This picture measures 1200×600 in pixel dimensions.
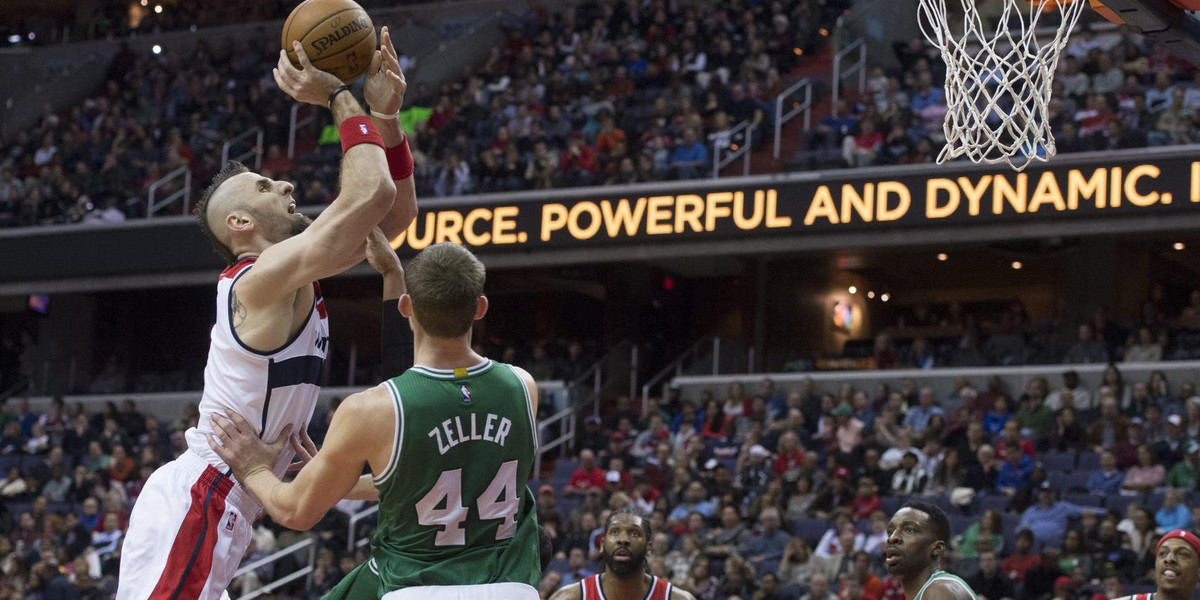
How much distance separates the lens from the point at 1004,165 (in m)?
16.1

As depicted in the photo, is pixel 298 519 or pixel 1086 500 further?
pixel 1086 500

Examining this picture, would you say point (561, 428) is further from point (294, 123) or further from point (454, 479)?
point (454, 479)

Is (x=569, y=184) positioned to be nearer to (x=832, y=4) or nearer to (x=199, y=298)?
(x=832, y=4)

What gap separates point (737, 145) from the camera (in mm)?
18703

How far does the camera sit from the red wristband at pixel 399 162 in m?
4.84

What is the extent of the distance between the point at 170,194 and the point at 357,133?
17.9m

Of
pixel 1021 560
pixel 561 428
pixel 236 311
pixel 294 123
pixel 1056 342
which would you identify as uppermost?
pixel 294 123

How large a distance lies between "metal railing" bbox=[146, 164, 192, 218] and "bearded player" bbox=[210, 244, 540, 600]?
17.5m

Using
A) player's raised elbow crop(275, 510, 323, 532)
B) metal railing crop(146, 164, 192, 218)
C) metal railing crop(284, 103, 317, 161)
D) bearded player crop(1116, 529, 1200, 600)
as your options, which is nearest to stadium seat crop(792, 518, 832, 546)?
bearded player crop(1116, 529, 1200, 600)

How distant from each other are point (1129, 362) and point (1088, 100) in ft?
Answer: 9.39

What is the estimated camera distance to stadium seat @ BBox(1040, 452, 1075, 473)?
1383 cm

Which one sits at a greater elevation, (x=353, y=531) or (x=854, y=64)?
(x=854, y=64)

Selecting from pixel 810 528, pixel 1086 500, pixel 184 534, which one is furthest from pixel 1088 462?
pixel 184 534

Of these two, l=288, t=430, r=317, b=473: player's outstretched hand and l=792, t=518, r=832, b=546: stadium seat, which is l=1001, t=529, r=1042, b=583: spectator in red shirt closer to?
l=792, t=518, r=832, b=546: stadium seat
